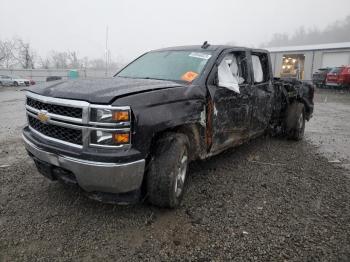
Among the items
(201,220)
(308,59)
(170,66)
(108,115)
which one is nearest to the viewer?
(108,115)

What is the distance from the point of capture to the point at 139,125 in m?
2.70

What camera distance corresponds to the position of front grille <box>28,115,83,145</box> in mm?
2744

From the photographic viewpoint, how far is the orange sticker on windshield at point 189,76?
12.1ft

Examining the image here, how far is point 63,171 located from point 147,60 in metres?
2.35

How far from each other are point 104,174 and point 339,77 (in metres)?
23.2

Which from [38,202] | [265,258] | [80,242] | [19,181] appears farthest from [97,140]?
[19,181]

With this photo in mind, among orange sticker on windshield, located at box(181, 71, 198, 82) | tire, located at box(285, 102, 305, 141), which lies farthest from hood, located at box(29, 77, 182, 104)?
tire, located at box(285, 102, 305, 141)

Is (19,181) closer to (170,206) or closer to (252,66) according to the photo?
(170,206)

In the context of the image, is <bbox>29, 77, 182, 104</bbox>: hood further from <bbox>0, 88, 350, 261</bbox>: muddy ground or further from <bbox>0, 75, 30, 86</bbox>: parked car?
<bbox>0, 75, 30, 86</bbox>: parked car

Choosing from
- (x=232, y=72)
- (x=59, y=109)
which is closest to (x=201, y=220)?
(x=59, y=109)

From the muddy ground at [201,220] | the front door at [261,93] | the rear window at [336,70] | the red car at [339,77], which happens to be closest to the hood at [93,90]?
the muddy ground at [201,220]

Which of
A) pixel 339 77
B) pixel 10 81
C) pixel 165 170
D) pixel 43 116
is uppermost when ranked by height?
Result: pixel 43 116

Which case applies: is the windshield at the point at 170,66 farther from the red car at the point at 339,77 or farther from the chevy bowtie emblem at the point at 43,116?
the red car at the point at 339,77

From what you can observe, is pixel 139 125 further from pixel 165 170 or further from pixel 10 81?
pixel 10 81
